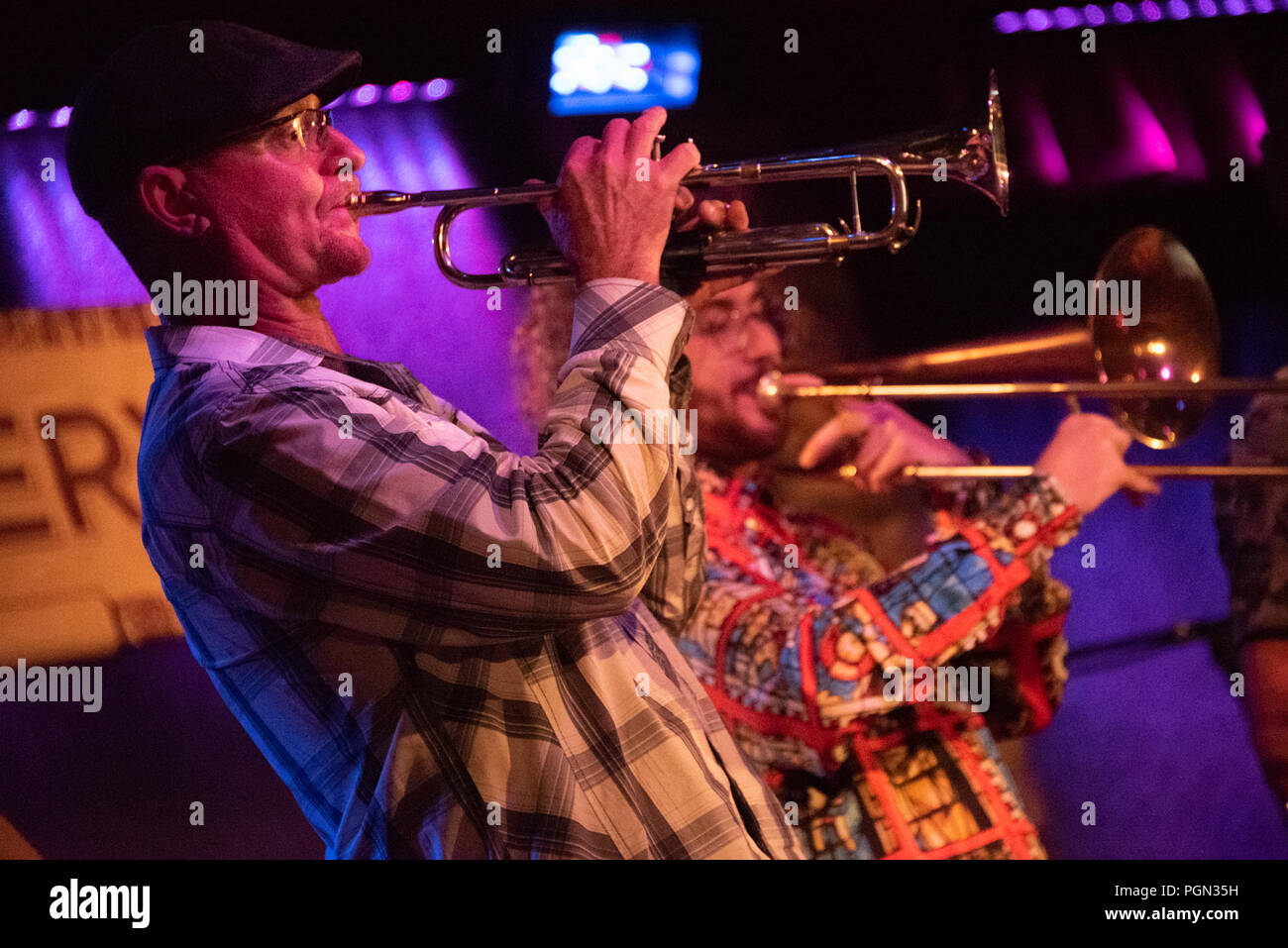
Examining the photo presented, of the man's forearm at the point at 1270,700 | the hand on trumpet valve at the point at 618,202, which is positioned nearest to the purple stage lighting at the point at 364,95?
the hand on trumpet valve at the point at 618,202

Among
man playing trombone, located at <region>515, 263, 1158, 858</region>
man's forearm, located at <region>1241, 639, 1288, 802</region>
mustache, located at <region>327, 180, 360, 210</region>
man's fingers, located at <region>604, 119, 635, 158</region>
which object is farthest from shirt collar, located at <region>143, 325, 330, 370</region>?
man's forearm, located at <region>1241, 639, 1288, 802</region>

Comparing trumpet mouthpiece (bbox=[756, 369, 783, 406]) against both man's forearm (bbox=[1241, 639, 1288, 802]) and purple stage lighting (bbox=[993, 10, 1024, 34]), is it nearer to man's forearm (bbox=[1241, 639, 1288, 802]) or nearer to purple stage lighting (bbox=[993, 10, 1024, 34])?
purple stage lighting (bbox=[993, 10, 1024, 34])

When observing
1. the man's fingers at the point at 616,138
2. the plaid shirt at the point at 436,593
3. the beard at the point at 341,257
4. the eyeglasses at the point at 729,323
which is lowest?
the plaid shirt at the point at 436,593

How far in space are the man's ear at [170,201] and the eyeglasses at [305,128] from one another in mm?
106

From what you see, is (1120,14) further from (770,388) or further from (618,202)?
(618,202)

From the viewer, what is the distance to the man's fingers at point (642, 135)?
60.9 inches

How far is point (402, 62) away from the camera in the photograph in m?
2.78

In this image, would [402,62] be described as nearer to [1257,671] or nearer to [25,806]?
[25,806]

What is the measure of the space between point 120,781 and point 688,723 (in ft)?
6.96

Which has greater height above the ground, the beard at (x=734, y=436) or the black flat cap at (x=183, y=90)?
the black flat cap at (x=183, y=90)

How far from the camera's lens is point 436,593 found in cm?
131

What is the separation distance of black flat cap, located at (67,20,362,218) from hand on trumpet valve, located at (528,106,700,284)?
39cm

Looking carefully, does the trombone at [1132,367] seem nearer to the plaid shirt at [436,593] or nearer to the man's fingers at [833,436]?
the man's fingers at [833,436]
